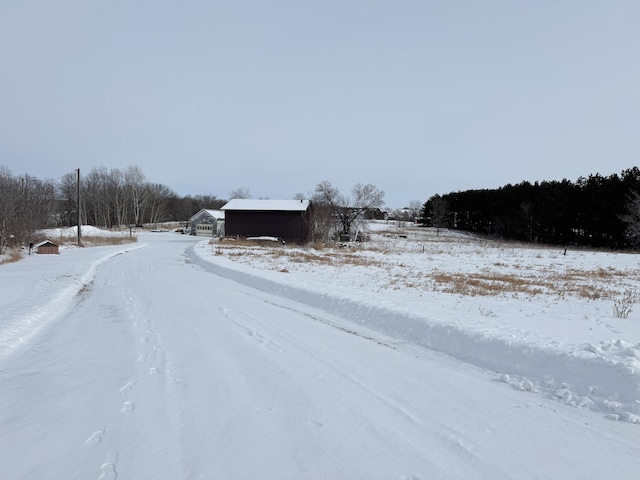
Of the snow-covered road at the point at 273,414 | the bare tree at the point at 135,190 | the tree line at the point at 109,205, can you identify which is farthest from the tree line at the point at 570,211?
the bare tree at the point at 135,190

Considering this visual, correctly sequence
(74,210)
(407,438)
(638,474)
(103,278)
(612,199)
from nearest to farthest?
(638,474), (407,438), (103,278), (612,199), (74,210)

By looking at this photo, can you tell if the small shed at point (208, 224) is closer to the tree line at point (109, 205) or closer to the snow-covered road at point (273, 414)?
the tree line at point (109, 205)

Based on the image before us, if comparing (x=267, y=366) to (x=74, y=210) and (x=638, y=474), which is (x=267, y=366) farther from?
(x=74, y=210)

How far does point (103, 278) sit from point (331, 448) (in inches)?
609

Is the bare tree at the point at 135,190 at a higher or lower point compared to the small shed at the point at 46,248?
higher

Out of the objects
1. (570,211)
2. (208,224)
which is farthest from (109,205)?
(570,211)

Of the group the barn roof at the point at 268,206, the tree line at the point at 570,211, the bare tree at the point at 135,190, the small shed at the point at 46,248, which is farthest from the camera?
the bare tree at the point at 135,190

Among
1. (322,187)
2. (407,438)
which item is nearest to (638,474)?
(407,438)

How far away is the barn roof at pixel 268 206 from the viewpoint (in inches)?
1832

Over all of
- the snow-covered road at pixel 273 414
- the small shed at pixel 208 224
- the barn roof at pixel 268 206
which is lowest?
the snow-covered road at pixel 273 414

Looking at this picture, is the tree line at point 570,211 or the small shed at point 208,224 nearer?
the tree line at point 570,211

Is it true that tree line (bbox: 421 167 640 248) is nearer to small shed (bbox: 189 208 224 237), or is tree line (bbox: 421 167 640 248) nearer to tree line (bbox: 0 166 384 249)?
tree line (bbox: 0 166 384 249)

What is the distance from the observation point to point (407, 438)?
386 cm

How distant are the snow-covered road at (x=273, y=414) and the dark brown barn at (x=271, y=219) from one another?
126 ft
